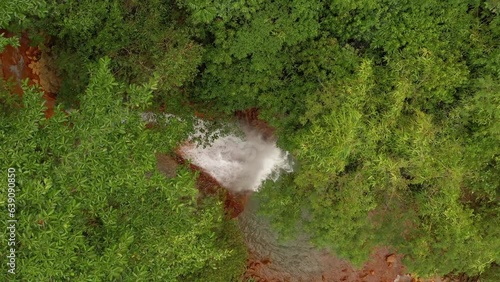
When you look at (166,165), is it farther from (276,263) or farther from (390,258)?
(390,258)

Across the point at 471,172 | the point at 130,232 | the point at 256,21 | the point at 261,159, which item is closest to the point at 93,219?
the point at 130,232

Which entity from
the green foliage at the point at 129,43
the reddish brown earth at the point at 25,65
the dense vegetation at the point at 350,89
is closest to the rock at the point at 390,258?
the dense vegetation at the point at 350,89

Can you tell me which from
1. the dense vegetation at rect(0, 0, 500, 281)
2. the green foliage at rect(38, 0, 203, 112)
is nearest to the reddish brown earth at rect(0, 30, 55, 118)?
the dense vegetation at rect(0, 0, 500, 281)

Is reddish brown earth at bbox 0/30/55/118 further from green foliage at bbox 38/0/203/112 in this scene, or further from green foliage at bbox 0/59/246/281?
green foliage at bbox 0/59/246/281

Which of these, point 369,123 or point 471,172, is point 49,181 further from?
point 471,172

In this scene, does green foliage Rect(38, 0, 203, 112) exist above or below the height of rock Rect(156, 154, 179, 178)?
above
